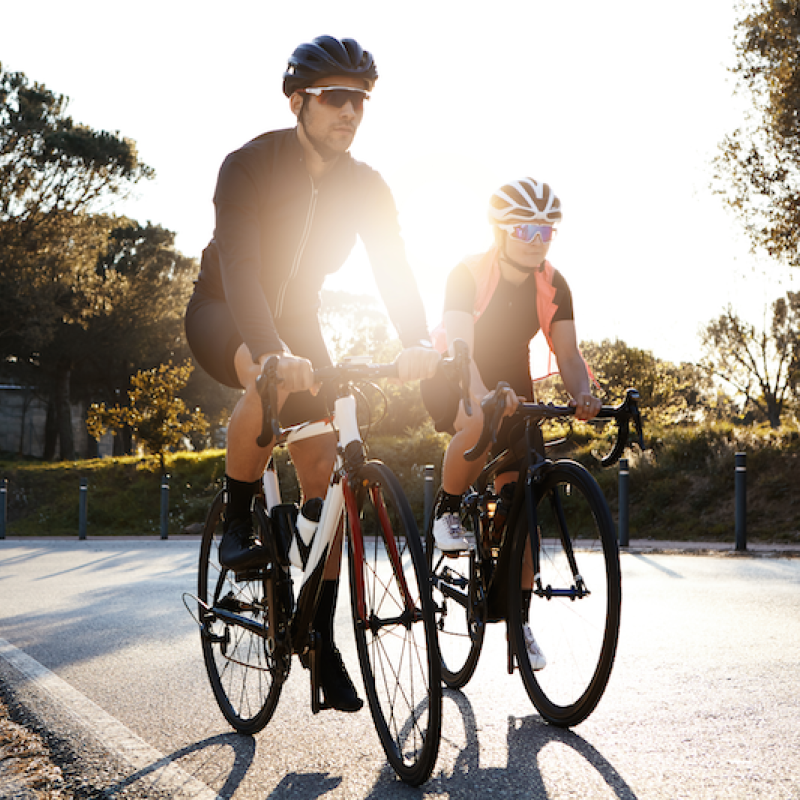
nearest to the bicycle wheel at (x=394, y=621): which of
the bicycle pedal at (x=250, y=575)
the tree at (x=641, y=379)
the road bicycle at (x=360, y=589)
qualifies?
the road bicycle at (x=360, y=589)

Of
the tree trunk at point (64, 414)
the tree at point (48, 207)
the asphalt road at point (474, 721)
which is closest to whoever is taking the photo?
the asphalt road at point (474, 721)

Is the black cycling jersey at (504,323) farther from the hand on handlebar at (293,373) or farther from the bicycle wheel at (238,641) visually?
the hand on handlebar at (293,373)

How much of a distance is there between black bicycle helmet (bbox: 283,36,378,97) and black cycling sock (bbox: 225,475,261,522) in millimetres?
1385

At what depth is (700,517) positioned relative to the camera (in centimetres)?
1559

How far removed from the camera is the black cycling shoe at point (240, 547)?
11.2 feet

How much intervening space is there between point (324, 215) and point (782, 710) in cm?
254

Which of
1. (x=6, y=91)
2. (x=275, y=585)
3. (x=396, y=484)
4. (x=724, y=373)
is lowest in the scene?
(x=275, y=585)

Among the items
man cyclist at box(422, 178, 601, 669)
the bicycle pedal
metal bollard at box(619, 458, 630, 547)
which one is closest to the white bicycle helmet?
man cyclist at box(422, 178, 601, 669)

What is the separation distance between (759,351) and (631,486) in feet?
96.0

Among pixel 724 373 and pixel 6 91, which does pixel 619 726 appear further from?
pixel 724 373

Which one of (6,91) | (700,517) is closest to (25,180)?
(6,91)

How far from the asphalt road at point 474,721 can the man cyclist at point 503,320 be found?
970mm

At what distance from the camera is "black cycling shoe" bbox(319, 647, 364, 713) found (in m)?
3.05

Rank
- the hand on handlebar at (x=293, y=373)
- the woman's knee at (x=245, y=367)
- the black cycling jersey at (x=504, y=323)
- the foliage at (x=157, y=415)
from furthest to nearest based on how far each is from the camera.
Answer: the foliage at (x=157, y=415) < the black cycling jersey at (x=504, y=323) < the woman's knee at (x=245, y=367) < the hand on handlebar at (x=293, y=373)
